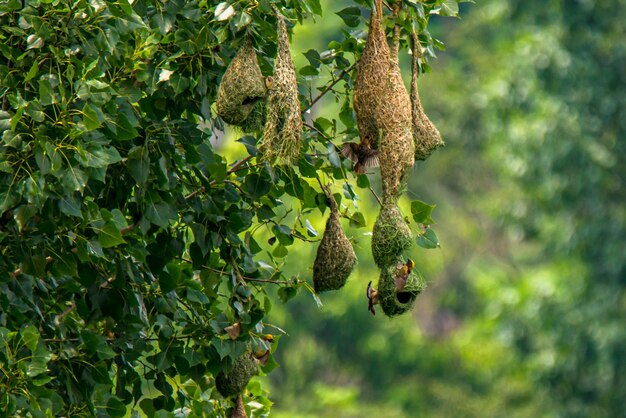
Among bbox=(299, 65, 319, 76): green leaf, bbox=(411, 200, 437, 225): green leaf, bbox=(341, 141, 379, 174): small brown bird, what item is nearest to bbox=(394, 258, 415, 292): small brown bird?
bbox=(411, 200, 437, 225): green leaf

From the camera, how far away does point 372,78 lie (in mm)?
4055

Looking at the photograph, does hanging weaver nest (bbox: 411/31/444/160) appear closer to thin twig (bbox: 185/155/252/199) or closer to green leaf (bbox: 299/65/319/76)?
green leaf (bbox: 299/65/319/76)

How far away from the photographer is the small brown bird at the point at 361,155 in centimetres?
413

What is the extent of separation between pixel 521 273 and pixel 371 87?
58.5 feet

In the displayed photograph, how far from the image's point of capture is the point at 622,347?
15.2 meters

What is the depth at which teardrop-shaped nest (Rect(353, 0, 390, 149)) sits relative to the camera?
13.3ft

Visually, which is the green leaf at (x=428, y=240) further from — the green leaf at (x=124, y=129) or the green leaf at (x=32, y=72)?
the green leaf at (x=32, y=72)

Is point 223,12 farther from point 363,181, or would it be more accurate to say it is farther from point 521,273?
point 521,273

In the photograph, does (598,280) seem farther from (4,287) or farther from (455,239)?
(4,287)

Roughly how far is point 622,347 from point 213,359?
1156cm

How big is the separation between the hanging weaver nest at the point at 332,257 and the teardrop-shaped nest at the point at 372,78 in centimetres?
31

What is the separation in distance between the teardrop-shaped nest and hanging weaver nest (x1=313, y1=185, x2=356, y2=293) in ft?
1.02

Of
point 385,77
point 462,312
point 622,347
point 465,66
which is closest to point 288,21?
point 385,77

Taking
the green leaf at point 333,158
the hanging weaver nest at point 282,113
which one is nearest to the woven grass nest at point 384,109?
the green leaf at point 333,158
